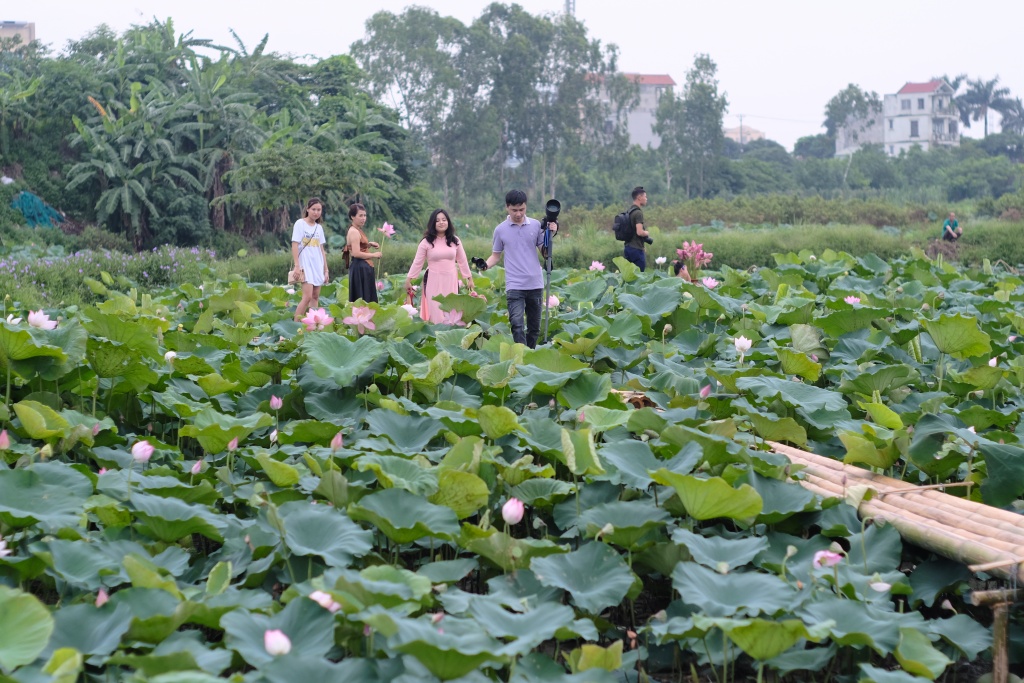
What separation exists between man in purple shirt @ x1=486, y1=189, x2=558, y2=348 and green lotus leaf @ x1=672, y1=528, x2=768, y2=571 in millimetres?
3284

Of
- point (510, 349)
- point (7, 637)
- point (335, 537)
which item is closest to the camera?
point (7, 637)

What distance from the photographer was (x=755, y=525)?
246cm

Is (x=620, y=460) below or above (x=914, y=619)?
above

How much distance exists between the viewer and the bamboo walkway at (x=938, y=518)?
7.17 feet

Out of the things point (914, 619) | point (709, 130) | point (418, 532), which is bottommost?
point (914, 619)

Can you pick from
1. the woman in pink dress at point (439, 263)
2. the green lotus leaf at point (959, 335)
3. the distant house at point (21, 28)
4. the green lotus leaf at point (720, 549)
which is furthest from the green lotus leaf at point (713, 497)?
the distant house at point (21, 28)

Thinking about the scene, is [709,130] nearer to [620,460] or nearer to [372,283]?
[372,283]

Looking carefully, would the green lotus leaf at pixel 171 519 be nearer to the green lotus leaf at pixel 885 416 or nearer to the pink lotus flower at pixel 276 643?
the pink lotus flower at pixel 276 643

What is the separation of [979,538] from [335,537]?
1.43 meters

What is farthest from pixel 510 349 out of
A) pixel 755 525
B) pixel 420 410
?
pixel 755 525

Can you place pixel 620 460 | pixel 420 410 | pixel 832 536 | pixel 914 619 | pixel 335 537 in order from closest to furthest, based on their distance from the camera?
1. pixel 914 619
2. pixel 335 537
3. pixel 832 536
4. pixel 620 460
5. pixel 420 410

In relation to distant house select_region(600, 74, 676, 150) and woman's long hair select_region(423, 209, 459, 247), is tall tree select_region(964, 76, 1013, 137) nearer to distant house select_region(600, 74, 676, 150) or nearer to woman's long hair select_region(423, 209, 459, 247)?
distant house select_region(600, 74, 676, 150)

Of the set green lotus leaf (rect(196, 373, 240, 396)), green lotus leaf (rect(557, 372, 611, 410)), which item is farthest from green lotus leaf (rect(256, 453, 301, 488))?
green lotus leaf (rect(557, 372, 611, 410))

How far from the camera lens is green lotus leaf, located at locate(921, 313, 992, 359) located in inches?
150
